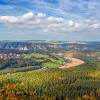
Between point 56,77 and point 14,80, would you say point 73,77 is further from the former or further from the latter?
point 14,80

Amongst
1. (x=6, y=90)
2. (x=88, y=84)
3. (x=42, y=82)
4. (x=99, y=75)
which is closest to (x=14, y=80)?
(x=42, y=82)

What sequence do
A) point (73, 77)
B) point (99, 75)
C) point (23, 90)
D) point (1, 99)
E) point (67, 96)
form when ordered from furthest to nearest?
1. point (99, 75)
2. point (73, 77)
3. point (23, 90)
4. point (67, 96)
5. point (1, 99)

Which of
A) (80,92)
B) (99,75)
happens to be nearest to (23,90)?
(80,92)

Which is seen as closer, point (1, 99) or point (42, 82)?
point (1, 99)

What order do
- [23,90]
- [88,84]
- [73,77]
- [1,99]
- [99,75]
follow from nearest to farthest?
[1,99] → [23,90] → [88,84] → [73,77] → [99,75]

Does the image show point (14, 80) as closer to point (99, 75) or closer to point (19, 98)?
point (19, 98)

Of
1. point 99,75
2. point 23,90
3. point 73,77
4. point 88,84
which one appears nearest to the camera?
point 23,90

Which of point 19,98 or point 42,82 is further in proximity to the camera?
point 42,82

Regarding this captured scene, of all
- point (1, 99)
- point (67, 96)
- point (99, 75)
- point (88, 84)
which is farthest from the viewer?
point (99, 75)
